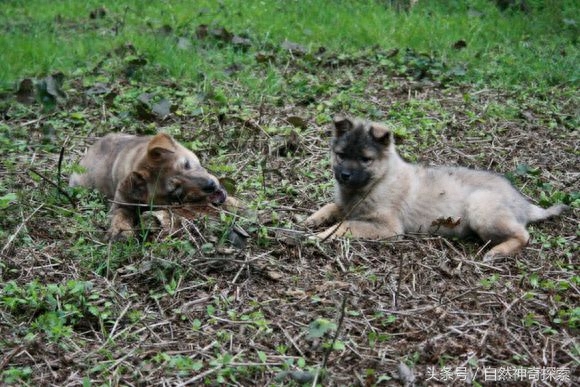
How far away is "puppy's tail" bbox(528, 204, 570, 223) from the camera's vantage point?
19.9 feet

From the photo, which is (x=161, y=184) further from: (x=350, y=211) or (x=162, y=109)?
A: (x=162, y=109)

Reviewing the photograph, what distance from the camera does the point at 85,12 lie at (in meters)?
11.9

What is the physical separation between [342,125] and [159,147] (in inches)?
58.4

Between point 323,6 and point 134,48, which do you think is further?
point 323,6

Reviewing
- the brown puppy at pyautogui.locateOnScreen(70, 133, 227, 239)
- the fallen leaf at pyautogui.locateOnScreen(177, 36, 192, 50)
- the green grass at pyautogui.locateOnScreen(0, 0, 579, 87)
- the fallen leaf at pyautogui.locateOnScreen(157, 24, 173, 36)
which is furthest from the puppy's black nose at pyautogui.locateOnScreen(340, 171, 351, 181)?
the fallen leaf at pyautogui.locateOnScreen(157, 24, 173, 36)

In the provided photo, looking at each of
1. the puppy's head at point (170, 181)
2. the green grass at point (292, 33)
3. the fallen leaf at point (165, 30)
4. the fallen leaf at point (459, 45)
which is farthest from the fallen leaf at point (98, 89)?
the fallen leaf at point (459, 45)

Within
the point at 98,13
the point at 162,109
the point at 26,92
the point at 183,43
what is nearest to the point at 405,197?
the point at 162,109

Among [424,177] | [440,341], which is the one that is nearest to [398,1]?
[424,177]

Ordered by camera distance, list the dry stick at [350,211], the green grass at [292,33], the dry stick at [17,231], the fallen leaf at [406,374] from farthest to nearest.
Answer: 1. the green grass at [292,33]
2. the dry stick at [350,211]
3. the dry stick at [17,231]
4. the fallen leaf at [406,374]

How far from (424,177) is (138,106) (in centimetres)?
321

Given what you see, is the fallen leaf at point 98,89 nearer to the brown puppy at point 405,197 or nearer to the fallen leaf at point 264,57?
the fallen leaf at point 264,57

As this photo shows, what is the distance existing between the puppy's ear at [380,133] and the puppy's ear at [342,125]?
0.18 metres

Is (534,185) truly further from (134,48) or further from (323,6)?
(323,6)

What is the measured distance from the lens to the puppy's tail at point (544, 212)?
239 inches
